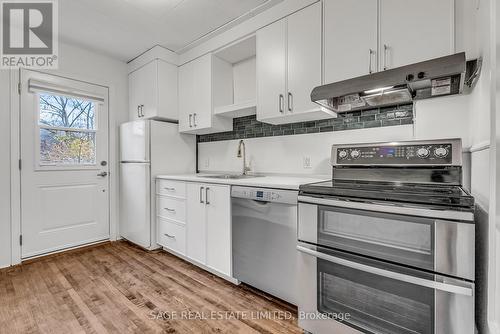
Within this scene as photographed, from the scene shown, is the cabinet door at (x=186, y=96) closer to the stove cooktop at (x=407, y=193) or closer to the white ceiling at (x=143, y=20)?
the white ceiling at (x=143, y=20)

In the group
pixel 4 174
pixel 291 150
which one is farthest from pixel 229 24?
pixel 4 174

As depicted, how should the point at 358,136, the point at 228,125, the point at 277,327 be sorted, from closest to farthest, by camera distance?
1. the point at 277,327
2. the point at 358,136
3. the point at 228,125

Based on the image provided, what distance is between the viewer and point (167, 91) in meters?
3.06

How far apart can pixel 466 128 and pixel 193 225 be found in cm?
223

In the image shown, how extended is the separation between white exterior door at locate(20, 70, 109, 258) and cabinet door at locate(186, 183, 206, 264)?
1563mm

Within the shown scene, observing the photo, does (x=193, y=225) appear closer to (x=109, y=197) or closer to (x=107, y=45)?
(x=109, y=197)

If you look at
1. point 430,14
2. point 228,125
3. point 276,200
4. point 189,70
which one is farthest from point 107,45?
point 430,14

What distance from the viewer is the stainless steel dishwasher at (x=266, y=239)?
1649mm

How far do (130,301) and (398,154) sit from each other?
2.18 meters

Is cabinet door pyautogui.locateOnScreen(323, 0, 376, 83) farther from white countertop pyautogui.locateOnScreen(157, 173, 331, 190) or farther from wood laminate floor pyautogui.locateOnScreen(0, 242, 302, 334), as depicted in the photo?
wood laminate floor pyautogui.locateOnScreen(0, 242, 302, 334)

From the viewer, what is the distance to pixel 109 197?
329 centimetres

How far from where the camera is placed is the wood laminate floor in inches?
62.2

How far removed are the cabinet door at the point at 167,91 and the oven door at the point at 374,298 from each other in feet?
7.90

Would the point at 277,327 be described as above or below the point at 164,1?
below
